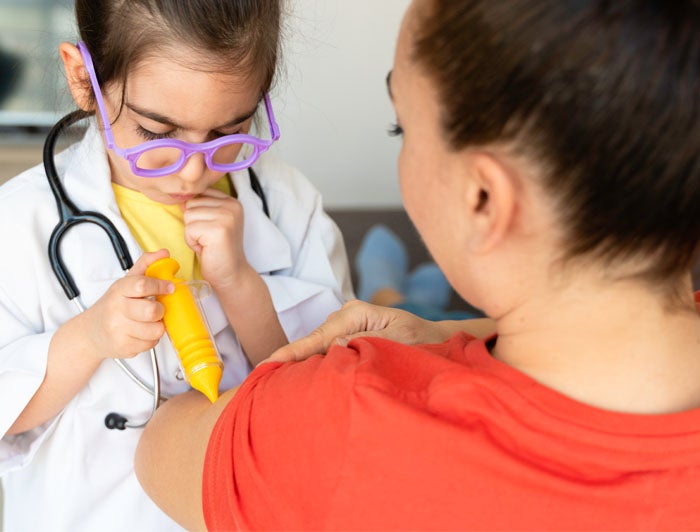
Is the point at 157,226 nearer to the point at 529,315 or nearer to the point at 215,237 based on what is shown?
the point at 215,237

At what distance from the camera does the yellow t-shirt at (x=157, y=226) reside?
1.36 m

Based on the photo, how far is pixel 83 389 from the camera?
1.26 metres

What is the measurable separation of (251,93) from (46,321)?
465mm

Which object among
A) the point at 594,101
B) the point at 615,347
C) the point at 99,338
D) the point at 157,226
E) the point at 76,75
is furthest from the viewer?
the point at 157,226

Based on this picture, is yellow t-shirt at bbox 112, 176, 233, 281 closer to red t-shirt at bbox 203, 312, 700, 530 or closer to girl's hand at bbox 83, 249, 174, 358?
girl's hand at bbox 83, 249, 174, 358

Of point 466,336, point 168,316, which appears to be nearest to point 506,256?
point 466,336

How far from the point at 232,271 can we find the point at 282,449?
514 mm

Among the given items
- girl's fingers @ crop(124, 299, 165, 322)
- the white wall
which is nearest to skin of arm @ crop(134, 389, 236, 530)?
girl's fingers @ crop(124, 299, 165, 322)

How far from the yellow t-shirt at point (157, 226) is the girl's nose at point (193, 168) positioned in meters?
0.17

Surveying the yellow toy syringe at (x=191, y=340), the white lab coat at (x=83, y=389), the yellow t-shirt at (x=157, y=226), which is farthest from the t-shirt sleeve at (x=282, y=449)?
the yellow t-shirt at (x=157, y=226)

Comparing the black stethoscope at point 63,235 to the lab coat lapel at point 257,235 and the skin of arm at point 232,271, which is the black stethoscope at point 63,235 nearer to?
the skin of arm at point 232,271

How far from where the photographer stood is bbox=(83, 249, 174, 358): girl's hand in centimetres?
109

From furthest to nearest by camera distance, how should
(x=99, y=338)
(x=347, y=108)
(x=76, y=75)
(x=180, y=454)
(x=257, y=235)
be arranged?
1. (x=347, y=108)
2. (x=257, y=235)
3. (x=76, y=75)
4. (x=99, y=338)
5. (x=180, y=454)

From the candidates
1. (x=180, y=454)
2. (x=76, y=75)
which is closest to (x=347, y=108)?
(x=76, y=75)
